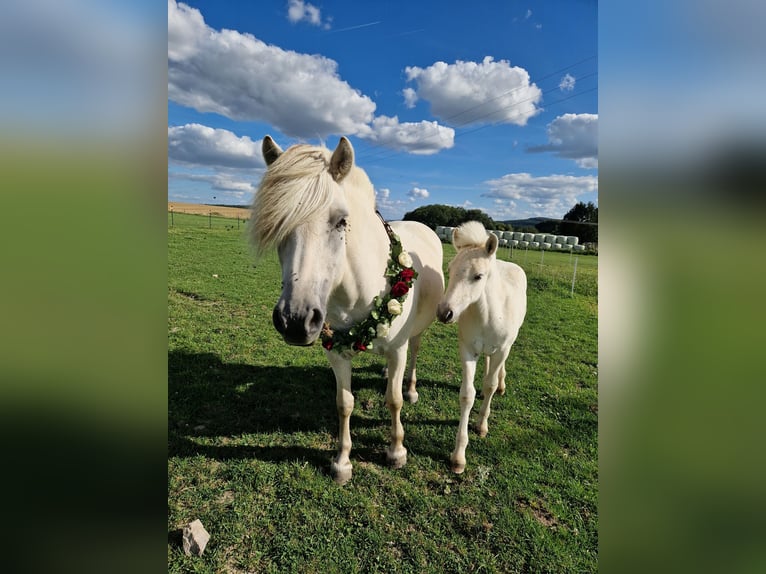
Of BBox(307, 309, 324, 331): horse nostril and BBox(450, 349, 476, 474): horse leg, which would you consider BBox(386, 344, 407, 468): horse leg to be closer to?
BBox(450, 349, 476, 474): horse leg

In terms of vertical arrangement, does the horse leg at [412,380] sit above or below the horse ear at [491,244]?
below

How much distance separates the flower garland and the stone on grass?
1634 millimetres

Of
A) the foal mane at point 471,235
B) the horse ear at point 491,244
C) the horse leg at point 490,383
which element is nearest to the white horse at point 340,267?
the foal mane at point 471,235

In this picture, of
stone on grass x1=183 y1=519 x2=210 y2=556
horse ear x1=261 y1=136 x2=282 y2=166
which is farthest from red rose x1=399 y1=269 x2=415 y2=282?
stone on grass x1=183 y1=519 x2=210 y2=556

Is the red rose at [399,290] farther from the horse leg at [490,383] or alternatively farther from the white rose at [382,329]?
the horse leg at [490,383]

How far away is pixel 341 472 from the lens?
346 cm

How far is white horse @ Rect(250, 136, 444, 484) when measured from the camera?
83.5 inches

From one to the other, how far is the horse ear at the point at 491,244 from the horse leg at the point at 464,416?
1063 millimetres

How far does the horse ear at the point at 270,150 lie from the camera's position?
2.41 metres

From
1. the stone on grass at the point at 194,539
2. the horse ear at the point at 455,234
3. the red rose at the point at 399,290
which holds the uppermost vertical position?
the horse ear at the point at 455,234
